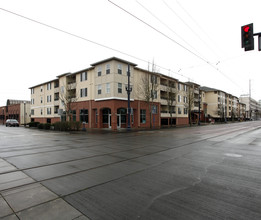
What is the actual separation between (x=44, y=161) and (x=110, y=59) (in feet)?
72.3

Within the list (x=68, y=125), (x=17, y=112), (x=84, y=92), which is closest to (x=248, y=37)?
(x=68, y=125)

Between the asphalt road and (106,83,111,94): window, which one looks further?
(106,83,111,94): window

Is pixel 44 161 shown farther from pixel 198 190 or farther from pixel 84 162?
pixel 198 190

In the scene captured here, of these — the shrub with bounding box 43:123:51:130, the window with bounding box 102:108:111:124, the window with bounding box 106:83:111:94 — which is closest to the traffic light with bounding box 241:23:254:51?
the window with bounding box 106:83:111:94

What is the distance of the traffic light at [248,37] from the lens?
880 centimetres

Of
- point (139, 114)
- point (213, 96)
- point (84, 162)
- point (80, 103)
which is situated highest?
point (213, 96)

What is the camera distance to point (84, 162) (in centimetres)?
662

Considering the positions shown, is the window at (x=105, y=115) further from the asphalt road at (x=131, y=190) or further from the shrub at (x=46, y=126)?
the asphalt road at (x=131, y=190)

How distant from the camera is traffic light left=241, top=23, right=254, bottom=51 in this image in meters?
8.80

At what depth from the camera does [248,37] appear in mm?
8891

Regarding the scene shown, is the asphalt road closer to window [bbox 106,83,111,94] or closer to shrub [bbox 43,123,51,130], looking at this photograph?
window [bbox 106,83,111,94]

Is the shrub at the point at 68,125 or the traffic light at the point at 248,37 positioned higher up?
the traffic light at the point at 248,37

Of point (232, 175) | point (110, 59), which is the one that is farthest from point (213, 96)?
point (232, 175)

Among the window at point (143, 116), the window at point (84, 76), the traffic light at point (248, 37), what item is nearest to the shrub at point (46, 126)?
the window at point (84, 76)
